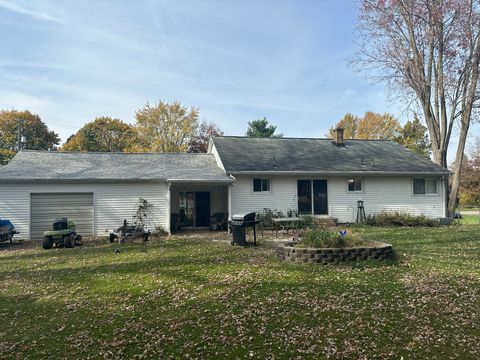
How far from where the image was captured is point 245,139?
21984mm

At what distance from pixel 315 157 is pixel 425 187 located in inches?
237

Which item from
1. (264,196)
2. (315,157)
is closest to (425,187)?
→ (315,157)

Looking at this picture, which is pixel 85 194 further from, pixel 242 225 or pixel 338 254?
pixel 338 254

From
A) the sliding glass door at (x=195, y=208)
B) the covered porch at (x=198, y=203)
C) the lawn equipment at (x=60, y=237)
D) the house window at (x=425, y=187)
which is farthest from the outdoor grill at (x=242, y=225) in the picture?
the house window at (x=425, y=187)

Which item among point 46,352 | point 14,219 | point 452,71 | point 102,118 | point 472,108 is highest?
point 102,118

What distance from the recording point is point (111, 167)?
17.4m

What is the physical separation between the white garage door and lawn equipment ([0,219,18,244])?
1221 millimetres

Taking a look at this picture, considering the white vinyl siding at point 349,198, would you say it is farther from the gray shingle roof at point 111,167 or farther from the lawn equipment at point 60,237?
the lawn equipment at point 60,237

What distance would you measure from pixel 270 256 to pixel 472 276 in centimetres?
446

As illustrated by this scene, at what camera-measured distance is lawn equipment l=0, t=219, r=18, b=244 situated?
13.5 m

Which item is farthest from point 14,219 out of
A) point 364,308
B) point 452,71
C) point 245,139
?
point 452,71

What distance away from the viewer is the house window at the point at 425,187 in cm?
1923

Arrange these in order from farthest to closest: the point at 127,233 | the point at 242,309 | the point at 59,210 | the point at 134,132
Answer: the point at 134,132, the point at 59,210, the point at 127,233, the point at 242,309

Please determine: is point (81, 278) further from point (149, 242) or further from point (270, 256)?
point (149, 242)
